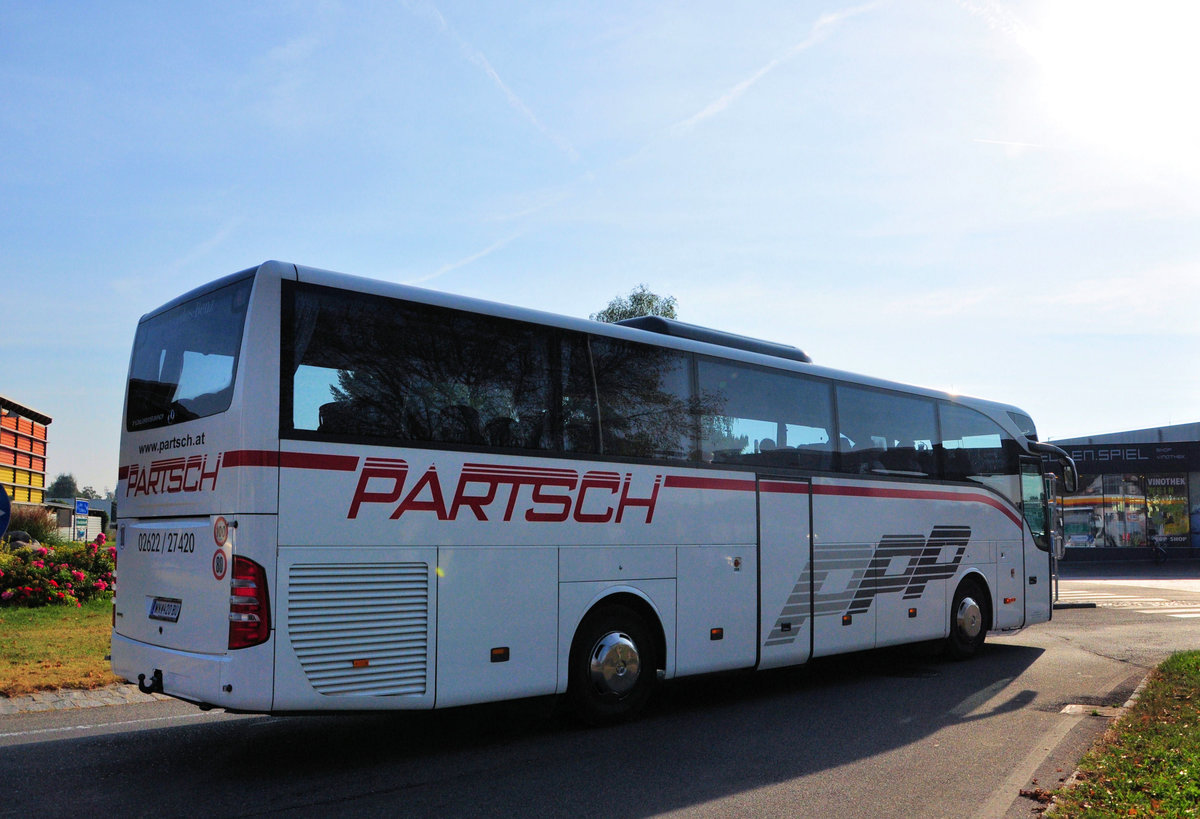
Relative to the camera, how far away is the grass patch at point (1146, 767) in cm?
561

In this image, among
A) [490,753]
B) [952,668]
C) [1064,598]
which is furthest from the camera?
[1064,598]

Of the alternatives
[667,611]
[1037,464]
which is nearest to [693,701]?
[667,611]

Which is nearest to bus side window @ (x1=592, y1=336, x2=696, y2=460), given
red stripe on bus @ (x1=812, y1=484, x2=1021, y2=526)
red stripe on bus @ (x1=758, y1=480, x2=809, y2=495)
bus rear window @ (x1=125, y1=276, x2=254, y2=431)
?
red stripe on bus @ (x1=758, y1=480, x2=809, y2=495)

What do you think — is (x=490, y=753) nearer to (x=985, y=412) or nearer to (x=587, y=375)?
(x=587, y=375)

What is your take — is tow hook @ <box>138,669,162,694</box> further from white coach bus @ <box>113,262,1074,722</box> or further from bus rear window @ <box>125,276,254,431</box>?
bus rear window @ <box>125,276,254,431</box>

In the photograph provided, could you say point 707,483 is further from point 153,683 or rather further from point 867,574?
point 153,683

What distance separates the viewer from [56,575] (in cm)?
1638

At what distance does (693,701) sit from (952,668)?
13.7 feet

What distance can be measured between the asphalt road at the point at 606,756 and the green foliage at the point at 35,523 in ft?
54.9

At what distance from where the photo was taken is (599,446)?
8.41 metres

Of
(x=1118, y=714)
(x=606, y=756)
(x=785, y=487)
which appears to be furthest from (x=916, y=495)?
(x=606, y=756)

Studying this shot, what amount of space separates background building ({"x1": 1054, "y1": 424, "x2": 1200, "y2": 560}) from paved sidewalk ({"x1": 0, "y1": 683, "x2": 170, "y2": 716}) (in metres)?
41.5

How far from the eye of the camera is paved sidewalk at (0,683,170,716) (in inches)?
357

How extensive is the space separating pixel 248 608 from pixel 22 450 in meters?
42.1
